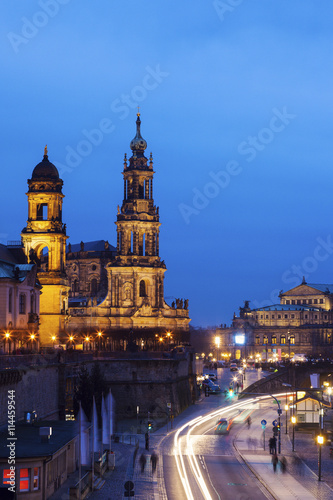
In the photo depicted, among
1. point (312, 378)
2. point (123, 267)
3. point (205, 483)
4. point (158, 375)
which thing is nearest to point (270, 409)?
point (158, 375)

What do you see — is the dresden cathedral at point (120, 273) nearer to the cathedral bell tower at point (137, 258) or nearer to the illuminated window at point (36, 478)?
the cathedral bell tower at point (137, 258)

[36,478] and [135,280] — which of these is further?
[135,280]

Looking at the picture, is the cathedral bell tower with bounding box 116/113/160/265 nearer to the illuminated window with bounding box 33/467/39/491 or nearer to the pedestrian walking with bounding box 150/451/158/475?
the pedestrian walking with bounding box 150/451/158/475

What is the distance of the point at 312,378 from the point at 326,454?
198 feet

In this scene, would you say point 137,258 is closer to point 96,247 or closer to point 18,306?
point 96,247

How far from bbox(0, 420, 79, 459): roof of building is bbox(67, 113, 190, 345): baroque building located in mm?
65208

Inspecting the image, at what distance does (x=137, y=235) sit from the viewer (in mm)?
129125

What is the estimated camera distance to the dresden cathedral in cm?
10600

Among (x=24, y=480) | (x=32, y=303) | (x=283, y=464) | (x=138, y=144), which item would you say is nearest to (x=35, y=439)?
(x=24, y=480)

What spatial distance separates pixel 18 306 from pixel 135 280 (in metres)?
42.5

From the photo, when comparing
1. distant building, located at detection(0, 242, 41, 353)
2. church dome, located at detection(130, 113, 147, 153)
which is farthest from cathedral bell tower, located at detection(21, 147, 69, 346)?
church dome, located at detection(130, 113, 147, 153)

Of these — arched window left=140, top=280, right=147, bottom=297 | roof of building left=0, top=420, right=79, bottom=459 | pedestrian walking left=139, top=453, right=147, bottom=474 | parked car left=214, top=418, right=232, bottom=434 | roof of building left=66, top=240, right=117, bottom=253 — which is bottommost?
pedestrian walking left=139, top=453, right=147, bottom=474

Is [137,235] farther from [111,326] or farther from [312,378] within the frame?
[312,378]

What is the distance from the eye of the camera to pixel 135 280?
126m
